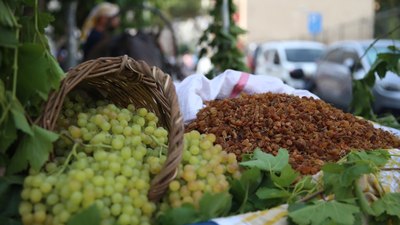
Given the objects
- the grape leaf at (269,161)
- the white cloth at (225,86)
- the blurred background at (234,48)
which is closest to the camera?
the grape leaf at (269,161)

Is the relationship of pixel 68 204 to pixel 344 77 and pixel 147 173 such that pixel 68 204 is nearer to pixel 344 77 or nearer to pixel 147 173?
pixel 147 173

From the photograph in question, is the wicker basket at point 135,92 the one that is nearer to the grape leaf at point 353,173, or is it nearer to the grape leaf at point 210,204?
the grape leaf at point 210,204

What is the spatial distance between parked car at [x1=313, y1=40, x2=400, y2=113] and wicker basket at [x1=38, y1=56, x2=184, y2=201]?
18.0ft

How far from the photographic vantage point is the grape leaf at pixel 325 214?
1.34 meters

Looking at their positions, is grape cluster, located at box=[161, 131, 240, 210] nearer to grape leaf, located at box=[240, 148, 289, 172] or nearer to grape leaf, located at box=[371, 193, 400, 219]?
grape leaf, located at box=[240, 148, 289, 172]

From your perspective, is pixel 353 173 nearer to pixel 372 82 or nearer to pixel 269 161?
pixel 269 161

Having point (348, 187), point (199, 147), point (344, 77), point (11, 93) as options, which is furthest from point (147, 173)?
point (344, 77)

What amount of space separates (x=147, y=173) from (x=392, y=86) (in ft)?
21.7

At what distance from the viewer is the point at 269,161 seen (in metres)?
1.58

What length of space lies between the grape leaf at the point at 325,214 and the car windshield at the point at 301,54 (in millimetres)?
11637

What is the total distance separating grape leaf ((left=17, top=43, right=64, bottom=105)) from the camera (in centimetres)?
134

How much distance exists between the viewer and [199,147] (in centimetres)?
151

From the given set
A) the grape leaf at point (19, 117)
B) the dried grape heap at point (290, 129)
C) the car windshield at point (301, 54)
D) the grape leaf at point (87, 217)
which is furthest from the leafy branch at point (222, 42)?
the car windshield at point (301, 54)

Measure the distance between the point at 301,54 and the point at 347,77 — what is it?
15.6 feet
